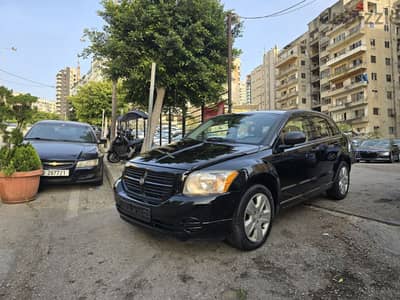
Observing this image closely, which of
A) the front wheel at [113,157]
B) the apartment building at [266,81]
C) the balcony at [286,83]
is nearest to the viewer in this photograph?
the front wheel at [113,157]

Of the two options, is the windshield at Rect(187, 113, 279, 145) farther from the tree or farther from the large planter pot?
the tree

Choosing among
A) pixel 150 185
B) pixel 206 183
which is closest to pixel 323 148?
pixel 206 183

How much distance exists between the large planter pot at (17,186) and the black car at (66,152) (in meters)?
0.42

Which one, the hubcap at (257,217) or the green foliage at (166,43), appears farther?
the green foliage at (166,43)

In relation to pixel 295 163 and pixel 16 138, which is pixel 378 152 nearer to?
pixel 295 163

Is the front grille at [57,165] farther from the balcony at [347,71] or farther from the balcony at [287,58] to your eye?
the balcony at [287,58]

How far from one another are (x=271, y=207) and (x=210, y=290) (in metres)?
1.20

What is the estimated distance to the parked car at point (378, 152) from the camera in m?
14.1

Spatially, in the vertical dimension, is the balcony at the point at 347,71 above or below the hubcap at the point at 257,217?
above

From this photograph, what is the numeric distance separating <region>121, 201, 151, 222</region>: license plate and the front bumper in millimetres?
10

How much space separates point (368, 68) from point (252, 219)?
151ft

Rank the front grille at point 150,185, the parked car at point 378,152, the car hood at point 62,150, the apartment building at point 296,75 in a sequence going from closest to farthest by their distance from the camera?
the front grille at point 150,185
the car hood at point 62,150
the parked car at point 378,152
the apartment building at point 296,75

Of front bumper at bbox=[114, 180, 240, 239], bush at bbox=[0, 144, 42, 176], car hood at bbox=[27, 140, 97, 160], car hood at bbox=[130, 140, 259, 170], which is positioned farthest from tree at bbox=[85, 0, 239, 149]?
front bumper at bbox=[114, 180, 240, 239]

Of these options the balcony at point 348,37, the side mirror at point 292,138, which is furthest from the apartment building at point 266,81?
the side mirror at point 292,138
